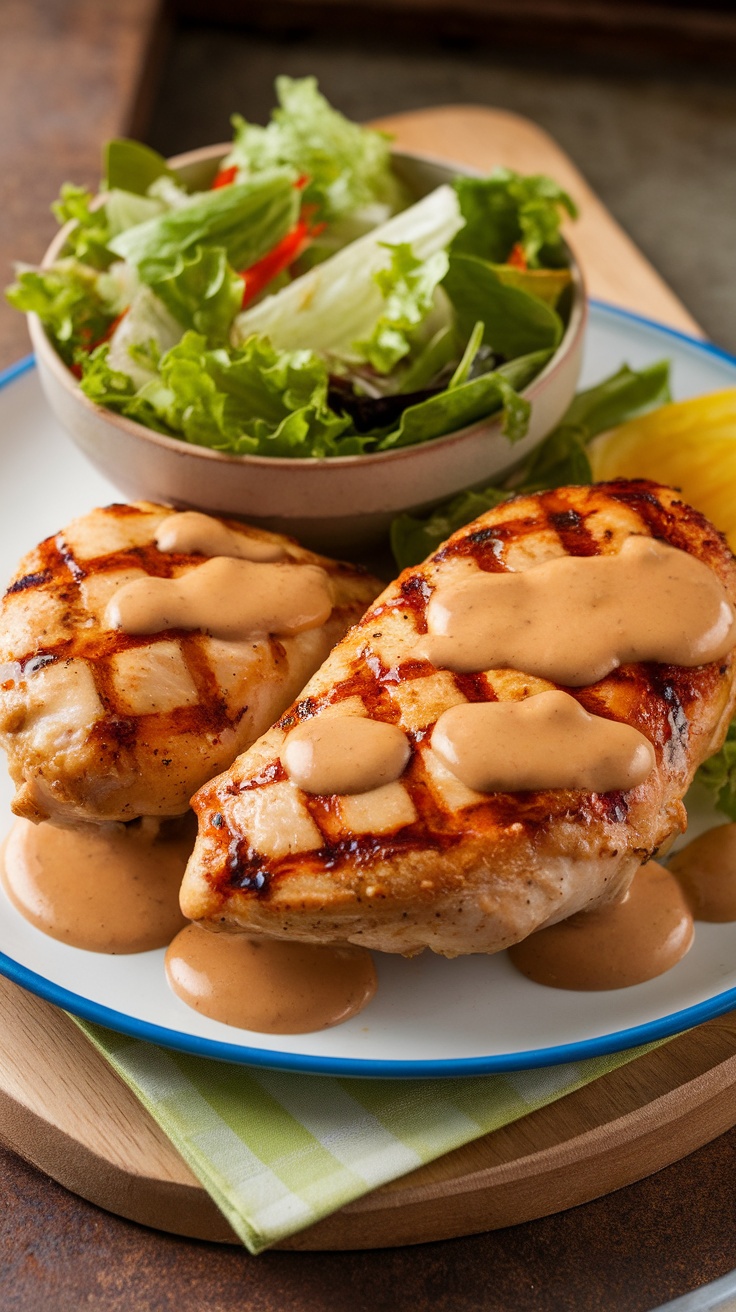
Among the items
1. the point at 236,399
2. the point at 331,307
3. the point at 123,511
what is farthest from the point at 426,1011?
the point at 331,307

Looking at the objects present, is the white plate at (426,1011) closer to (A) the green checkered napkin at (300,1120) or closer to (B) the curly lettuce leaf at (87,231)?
(A) the green checkered napkin at (300,1120)

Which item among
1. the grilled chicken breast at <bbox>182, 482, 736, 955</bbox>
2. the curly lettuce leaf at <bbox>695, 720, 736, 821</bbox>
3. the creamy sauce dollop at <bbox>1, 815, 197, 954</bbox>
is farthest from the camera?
the curly lettuce leaf at <bbox>695, 720, 736, 821</bbox>

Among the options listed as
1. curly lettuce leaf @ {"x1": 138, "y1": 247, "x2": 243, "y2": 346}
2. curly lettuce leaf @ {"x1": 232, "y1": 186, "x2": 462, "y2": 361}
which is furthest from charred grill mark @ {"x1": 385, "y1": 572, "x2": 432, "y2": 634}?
curly lettuce leaf @ {"x1": 138, "y1": 247, "x2": 243, "y2": 346}

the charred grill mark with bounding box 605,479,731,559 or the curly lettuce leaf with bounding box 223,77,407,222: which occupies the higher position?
the curly lettuce leaf with bounding box 223,77,407,222

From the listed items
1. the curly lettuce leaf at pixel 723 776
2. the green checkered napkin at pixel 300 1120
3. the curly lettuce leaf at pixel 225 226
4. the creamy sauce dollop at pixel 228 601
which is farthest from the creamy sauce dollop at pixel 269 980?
the curly lettuce leaf at pixel 225 226

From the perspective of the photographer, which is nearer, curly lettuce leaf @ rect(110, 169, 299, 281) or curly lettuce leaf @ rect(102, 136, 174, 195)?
curly lettuce leaf @ rect(110, 169, 299, 281)

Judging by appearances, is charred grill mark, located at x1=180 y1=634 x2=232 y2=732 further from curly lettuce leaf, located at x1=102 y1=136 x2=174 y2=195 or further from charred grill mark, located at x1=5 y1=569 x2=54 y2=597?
curly lettuce leaf, located at x1=102 y1=136 x2=174 y2=195

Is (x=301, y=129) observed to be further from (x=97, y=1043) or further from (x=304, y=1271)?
(x=304, y=1271)
